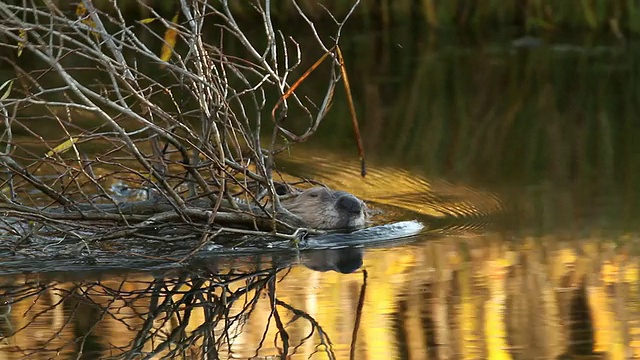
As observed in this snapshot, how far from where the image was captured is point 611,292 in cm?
401

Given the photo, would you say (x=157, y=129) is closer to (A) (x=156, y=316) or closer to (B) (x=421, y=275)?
(A) (x=156, y=316)

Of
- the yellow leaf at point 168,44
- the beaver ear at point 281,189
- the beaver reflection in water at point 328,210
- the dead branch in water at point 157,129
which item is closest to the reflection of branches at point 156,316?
the dead branch in water at point 157,129

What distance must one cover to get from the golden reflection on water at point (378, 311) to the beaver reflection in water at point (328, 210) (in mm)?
543

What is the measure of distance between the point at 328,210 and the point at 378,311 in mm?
1452

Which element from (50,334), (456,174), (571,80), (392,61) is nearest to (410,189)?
(456,174)

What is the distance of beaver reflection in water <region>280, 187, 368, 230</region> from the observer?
5152mm

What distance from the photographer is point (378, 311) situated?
375 cm

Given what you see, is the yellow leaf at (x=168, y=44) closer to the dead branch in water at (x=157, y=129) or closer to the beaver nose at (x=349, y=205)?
the dead branch in water at (x=157, y=129)

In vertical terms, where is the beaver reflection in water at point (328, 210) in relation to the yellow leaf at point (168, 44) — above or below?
below

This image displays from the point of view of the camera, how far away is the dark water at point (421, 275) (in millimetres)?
3465

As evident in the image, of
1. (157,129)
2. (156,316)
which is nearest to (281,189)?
(157,129)

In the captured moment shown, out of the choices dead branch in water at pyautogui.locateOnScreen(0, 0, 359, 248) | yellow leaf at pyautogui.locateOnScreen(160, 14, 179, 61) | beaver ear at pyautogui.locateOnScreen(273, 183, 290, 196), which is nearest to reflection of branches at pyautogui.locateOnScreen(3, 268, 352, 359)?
dead branch in water at pyautogui.locateOnScreen(0, 0, 359, 248)

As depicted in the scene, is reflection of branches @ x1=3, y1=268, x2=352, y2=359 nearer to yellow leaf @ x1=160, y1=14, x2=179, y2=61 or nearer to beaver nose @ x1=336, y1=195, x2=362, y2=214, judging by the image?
yellow leaf @ x1=160, y1=14, x2=179, y2=61

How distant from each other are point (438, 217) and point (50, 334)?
85.8 inches
